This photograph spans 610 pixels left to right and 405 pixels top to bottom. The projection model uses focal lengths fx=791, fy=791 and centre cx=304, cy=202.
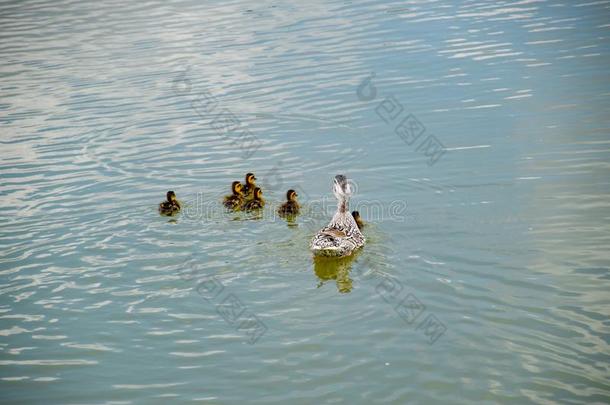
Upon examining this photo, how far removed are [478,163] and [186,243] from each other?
4.52 meters

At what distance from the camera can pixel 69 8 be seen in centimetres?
2866

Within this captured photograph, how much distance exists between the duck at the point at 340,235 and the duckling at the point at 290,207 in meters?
0.67

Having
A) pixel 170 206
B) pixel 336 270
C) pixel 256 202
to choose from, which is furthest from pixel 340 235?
pixel 170 206

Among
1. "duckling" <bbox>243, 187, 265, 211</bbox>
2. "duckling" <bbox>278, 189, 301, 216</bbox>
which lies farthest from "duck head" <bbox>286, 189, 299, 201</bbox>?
"duckling" <bbox>243, 187, 265, 211</bbox>

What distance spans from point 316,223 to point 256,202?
0.91 m

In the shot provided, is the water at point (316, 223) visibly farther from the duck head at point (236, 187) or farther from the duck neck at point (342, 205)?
the duck neck at point (342, 205)

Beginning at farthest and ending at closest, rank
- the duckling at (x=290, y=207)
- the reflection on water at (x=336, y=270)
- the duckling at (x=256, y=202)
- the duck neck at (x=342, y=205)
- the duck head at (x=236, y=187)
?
the duck head at (x=236, y=187) < the duckling at (x=256, y=202) < the duckling at (x=290, y=207) < the duck neck at (x=342, y=205) < the reflection on water at (x=336, y=270)

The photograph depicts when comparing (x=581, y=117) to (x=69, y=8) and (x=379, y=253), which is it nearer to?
(x=379, y=253)

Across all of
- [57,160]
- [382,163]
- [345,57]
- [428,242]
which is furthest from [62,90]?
[428,242]

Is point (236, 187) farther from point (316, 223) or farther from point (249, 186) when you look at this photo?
point (316, 223)

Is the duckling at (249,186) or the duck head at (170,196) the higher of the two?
the duckling at (249,186)

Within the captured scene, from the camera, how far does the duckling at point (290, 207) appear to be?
1017cm

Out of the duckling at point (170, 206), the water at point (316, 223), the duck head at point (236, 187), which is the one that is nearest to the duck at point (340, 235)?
the water at point (316, 223)

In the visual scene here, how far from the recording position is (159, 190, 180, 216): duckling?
10.3 m
